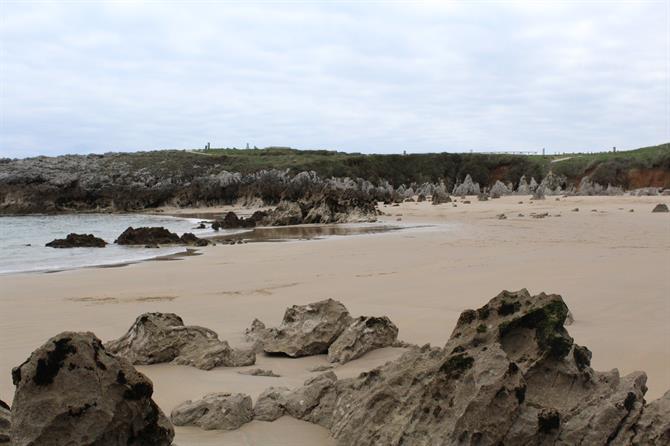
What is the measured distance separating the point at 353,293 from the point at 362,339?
281cm

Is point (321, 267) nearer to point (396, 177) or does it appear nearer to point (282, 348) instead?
point (282, 348)

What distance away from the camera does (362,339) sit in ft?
16.2

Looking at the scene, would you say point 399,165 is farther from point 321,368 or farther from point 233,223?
point 321,368

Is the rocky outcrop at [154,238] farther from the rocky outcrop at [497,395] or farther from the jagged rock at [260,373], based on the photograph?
the rocky outcrop at [497,395]

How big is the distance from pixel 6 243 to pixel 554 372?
2036cm

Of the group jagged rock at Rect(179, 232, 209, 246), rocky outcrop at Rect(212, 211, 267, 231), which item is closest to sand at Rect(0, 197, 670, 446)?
jagged rock at Rect(179, 232, 209, 246)

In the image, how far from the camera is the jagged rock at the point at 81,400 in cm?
256

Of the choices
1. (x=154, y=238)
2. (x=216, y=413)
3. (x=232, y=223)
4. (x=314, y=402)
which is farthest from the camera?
(x=232, y=223)

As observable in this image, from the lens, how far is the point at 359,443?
119 inches

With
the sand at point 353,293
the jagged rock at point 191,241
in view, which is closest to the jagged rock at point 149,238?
the jagged rock at point 191,241

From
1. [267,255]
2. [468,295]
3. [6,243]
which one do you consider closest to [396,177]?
[6,243]

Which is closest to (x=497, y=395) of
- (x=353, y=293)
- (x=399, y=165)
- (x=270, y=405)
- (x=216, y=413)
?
(x=270, y=405)

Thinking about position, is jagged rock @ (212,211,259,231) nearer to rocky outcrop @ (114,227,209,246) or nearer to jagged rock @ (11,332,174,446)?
rocky outcrop @ (114,227,209,246)

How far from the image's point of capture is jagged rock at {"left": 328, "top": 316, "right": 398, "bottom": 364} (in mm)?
4812
